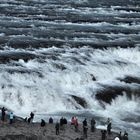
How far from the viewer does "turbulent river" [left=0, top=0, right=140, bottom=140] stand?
44969mm

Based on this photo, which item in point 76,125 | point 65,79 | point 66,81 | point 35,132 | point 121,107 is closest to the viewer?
point 35,132

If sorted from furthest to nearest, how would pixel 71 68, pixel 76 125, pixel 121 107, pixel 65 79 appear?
pixel 71 68
pixel 65 79
pixel 121 107
pixel 76 125

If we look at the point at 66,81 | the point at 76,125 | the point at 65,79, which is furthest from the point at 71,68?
the point at 76,125

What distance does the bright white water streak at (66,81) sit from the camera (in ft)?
147

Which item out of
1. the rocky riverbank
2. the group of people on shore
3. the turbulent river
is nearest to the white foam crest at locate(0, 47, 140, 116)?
the turbulent river

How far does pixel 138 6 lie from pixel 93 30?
34.0 metres

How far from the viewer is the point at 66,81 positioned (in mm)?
49656

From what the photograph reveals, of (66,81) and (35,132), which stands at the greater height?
(66,81)

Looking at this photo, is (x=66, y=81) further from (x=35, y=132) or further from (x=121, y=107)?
(x=35, y=132)

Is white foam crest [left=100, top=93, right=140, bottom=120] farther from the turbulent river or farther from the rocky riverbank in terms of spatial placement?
the rocky riverbank

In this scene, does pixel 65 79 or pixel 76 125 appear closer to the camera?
pixel 76 125

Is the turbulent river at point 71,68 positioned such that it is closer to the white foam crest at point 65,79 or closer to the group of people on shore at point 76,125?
the white foam crest at point 65,79

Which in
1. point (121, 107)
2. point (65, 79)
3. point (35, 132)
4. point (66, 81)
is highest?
point (65, 79)

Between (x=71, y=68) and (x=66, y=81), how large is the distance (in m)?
2.87
